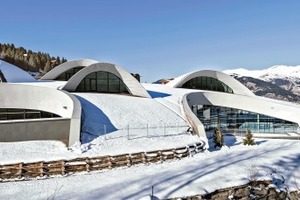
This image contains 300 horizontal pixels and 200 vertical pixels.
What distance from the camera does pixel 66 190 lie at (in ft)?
33.2

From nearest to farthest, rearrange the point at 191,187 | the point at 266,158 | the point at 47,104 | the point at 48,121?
1. the point at 191,187
2. the point at 266,158
3. the point at 48,121
4. the point at 47,104

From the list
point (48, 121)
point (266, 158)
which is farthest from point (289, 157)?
point (48, 121)

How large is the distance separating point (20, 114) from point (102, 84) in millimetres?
9714

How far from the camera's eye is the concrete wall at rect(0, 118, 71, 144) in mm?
16266

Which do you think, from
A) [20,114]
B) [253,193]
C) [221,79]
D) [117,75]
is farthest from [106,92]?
[253,193]

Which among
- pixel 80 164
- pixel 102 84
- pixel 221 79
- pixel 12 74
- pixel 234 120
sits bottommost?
pixel 80 164

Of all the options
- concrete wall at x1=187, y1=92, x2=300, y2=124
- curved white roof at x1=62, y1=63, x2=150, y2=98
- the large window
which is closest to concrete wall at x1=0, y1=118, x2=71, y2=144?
curved white roof at x1=62, y1=63, x2=150, y2=98

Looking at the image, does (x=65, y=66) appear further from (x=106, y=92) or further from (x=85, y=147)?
(x=85, y=147)

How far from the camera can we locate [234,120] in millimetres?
29719

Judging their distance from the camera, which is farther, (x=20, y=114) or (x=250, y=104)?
(x=250, y=104)

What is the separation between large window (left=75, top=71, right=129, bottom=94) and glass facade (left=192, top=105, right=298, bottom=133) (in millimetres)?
7466

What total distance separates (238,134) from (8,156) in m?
19.1

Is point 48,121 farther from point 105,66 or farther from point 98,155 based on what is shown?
point 105,66

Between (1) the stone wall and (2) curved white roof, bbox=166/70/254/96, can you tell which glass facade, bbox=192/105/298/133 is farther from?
(1) the stone wall
